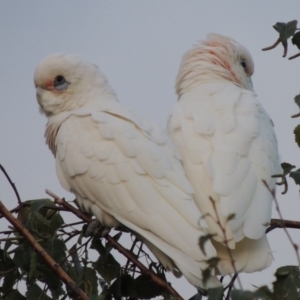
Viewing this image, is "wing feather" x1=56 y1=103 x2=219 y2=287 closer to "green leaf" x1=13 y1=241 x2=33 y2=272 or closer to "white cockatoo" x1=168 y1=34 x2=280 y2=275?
"white cockatoo" x1=168 y1=34 x2=280 y2=275

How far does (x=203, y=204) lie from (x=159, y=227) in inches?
13.0

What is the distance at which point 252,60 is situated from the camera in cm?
489

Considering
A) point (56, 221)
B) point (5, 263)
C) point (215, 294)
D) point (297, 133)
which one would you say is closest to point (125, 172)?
point (56, 221)

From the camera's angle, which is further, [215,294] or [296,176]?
[296,176]

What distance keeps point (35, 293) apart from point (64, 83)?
1.67 metres

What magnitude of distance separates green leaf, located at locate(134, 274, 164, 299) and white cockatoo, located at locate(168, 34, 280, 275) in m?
0.34

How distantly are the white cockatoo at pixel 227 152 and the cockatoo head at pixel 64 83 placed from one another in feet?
1.85

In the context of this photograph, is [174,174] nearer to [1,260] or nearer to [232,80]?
[1,260]

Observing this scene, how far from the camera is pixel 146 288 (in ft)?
9.21

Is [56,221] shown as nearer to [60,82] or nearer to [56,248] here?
[56,248]

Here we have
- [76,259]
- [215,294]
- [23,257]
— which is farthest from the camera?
[76,259]

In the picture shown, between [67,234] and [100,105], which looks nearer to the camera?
[67,234]

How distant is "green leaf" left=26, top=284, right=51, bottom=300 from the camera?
2791 millimetres

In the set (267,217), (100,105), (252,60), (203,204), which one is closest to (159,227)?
(203,204)
